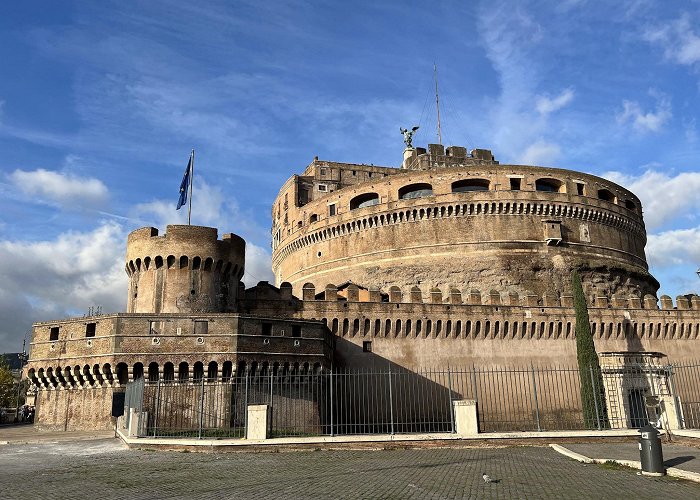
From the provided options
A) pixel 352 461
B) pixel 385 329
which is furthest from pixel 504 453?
pixel 385 329

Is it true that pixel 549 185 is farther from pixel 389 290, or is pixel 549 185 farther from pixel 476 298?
pixel 389 290

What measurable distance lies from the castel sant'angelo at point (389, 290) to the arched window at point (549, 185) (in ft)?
0.47

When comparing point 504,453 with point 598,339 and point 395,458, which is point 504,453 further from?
point 598,339

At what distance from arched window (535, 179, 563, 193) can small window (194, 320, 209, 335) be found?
28749 millimetres

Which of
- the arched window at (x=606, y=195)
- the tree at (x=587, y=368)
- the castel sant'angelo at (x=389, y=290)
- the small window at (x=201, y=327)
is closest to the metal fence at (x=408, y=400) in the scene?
the tree at (x=587, y=368)

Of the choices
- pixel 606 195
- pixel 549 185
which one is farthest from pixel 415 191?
pixel 606 195

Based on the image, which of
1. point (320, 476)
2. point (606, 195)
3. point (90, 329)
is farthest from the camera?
point (606, 195)

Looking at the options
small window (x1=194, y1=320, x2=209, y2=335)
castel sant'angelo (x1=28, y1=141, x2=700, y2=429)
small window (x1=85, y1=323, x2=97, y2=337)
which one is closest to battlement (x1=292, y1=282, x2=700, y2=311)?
castel sant'angelo (x1=28, y1=141, x2=700, y2=429)

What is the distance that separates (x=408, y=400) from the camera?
30.9m

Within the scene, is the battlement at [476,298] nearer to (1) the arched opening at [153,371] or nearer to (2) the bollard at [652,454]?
(1) the arched opening at [153,371]

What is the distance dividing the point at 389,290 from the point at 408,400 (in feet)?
22.3

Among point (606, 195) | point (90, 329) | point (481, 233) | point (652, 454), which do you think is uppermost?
point (606, 195)

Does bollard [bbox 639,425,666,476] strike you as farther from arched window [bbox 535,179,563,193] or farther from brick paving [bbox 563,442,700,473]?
arched window [bbox 535,179,563,193]

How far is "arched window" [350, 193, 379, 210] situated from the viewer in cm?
4388
